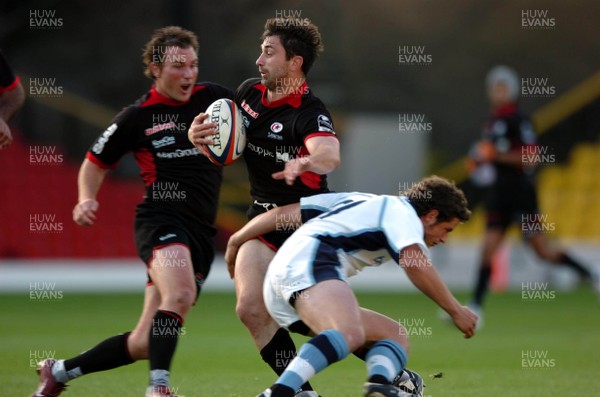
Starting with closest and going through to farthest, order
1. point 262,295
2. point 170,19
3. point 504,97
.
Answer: point 262,295, point 504,97, point 170,19

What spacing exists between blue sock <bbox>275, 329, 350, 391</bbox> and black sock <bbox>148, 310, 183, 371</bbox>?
105 cm

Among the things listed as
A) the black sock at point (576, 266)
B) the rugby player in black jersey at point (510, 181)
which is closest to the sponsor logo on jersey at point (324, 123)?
the rugby player in black jersey at point (510, 181)

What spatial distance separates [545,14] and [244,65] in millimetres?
7849

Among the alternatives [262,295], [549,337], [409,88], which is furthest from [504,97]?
[409,88]

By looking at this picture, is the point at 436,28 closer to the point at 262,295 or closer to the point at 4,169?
the point at 4,169

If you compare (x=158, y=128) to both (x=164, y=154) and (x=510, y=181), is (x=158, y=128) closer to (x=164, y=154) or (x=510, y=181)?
(x=164, y=154)

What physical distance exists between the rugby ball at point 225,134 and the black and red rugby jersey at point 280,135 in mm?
113

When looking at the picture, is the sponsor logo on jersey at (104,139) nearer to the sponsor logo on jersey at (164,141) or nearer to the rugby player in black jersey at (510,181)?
the sponsor logo on jersey at (164,141)

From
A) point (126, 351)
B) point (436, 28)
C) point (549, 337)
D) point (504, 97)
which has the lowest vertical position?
point (549, 337)

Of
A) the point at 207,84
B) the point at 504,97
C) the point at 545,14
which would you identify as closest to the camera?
the point at 207,84

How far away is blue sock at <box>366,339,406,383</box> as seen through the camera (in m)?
5.33

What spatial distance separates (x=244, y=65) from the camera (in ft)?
65.6

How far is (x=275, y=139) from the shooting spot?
20.5ft

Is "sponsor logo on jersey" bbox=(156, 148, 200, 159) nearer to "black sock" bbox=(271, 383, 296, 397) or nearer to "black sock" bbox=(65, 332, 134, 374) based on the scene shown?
"black sock" bbox=(65, 332, 134, 374)
